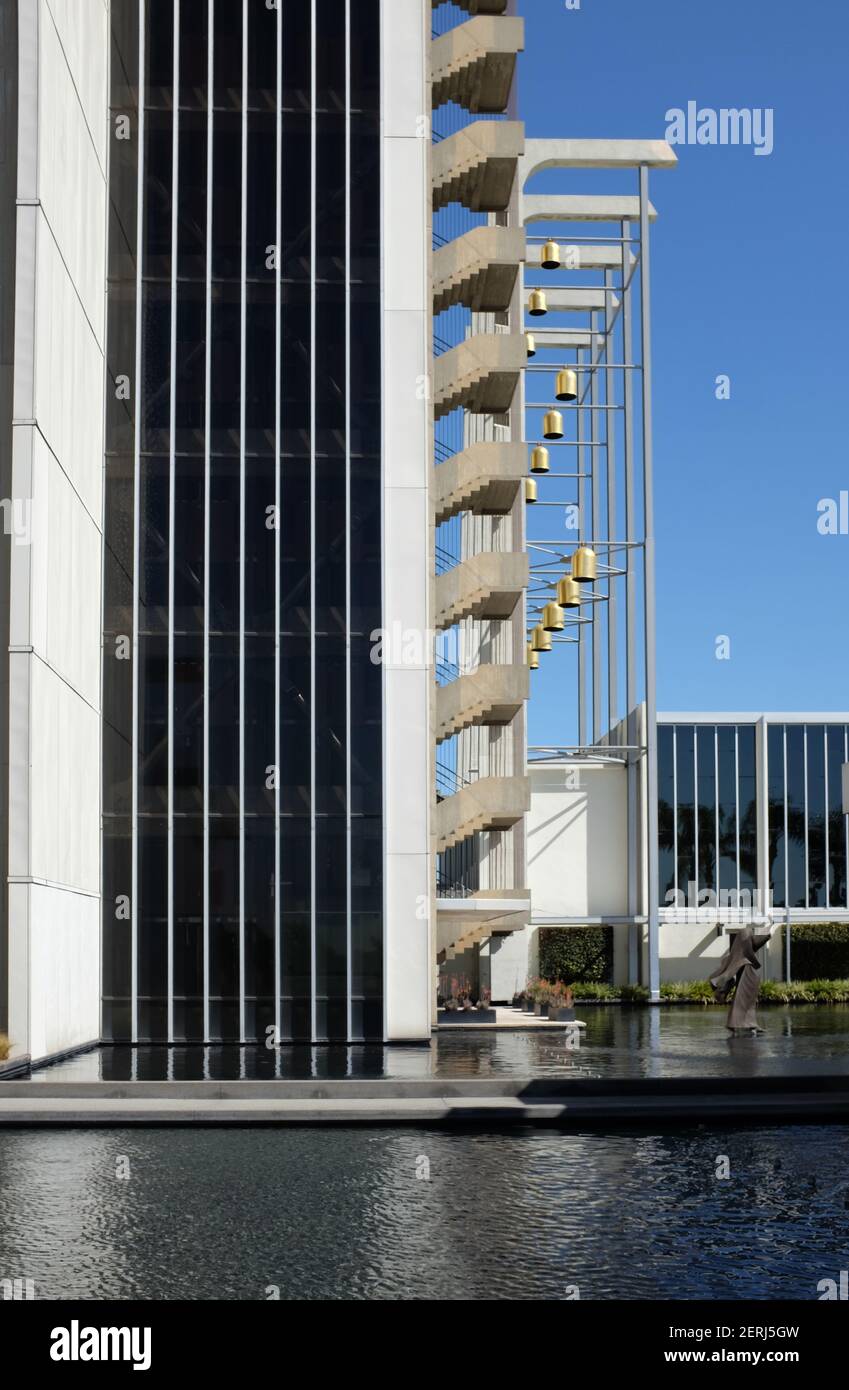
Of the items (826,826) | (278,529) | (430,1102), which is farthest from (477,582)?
(826,826)

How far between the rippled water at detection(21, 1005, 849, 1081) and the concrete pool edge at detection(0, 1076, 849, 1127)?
1.33m

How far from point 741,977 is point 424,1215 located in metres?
19.2

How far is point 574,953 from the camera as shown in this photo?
175 ft

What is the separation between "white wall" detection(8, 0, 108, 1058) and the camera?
23938 millimetres

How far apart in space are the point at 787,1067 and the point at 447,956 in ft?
46.6

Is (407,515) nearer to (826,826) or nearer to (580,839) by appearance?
(580,839)

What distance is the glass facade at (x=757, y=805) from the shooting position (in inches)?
2176

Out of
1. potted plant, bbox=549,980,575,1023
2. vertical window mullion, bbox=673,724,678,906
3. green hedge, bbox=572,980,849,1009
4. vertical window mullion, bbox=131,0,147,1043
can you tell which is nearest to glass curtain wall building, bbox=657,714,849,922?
vertical window mullion, bbox=673,724,678,906

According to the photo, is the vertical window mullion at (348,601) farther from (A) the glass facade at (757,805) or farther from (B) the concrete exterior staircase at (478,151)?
(A) the glass facade at (757,805)

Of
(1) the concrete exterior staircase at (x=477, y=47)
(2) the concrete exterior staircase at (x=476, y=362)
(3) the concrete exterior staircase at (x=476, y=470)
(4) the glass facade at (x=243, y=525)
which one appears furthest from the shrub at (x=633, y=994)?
(1) the concrete exterior staircase at (x=477, y=47)
